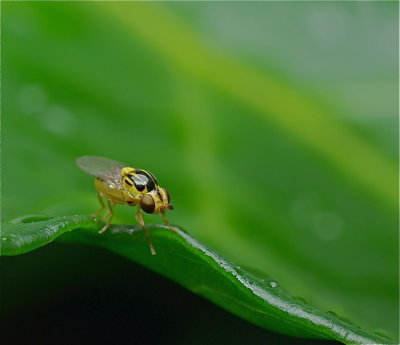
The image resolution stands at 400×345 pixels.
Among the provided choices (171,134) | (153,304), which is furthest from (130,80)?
(153,304)

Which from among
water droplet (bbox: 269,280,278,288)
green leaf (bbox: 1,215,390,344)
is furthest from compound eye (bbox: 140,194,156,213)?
water droplet (bbox: 269,280,278,288)

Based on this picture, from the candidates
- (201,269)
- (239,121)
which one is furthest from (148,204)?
(239,121)

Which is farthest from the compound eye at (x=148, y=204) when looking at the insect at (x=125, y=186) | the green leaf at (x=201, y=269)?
the green leaf at (x=201, y=269)

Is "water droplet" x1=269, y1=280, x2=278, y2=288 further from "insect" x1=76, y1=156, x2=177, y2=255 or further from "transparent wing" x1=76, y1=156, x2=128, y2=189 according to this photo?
"transparent wing" x1=76, y1=156, x2=128, y2=189

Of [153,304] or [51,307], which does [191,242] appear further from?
[51,307]

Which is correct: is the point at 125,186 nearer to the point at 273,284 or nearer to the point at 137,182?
the point at 137,182
